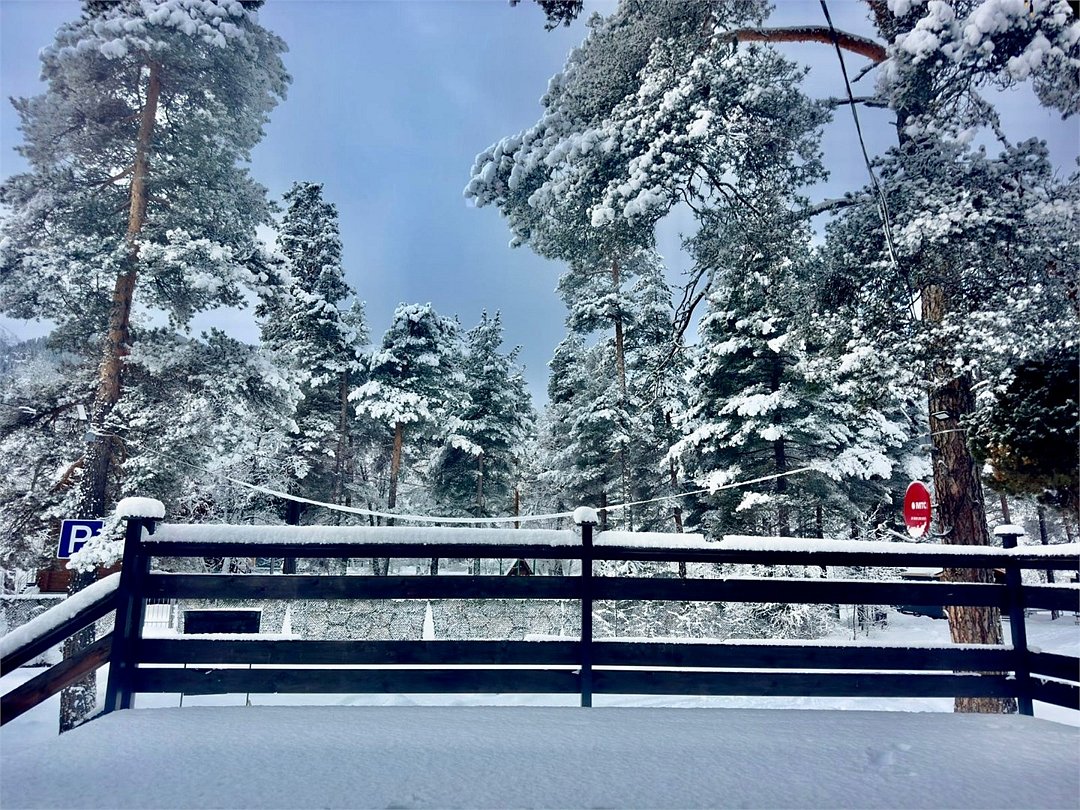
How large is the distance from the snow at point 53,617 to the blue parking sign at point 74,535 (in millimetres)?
6737

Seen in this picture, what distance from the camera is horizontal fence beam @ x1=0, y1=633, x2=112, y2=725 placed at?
259 cm

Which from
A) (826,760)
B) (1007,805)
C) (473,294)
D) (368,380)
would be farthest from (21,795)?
(473,294)

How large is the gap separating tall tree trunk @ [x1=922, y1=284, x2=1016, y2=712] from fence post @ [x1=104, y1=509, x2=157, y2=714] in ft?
24.3

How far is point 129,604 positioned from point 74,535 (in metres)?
6.98

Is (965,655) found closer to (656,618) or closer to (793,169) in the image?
(793,169)

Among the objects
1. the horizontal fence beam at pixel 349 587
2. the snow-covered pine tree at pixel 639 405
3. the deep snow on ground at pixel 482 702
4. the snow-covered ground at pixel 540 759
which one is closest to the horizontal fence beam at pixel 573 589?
the horizontal fence beam at pixel 349 587

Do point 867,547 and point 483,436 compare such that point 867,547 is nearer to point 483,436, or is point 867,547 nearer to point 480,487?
point 480,487

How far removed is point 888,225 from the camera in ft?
20.4

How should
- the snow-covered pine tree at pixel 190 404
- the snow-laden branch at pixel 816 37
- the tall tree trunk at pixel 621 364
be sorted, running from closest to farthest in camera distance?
the snow-laden branch at pixel 816 37 < the snow-covered pine tree at pixel 190 404 < the tall tree trunk at pixel 621 364

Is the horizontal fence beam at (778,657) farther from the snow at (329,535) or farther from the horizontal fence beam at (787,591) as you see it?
the snow at (329,535)

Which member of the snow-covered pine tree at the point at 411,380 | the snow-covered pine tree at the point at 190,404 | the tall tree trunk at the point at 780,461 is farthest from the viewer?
the snow-covered pine tree at the point at 411,380

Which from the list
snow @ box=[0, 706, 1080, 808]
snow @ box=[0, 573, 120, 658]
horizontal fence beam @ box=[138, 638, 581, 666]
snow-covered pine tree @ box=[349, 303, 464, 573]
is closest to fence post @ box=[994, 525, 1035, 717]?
snow @ box=[0, 706, 1080, 808]

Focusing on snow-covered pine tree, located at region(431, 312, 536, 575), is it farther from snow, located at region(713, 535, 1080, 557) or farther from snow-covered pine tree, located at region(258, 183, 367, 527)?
snow, located at region(713, 535, 1080, 557)

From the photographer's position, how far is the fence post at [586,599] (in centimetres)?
333
